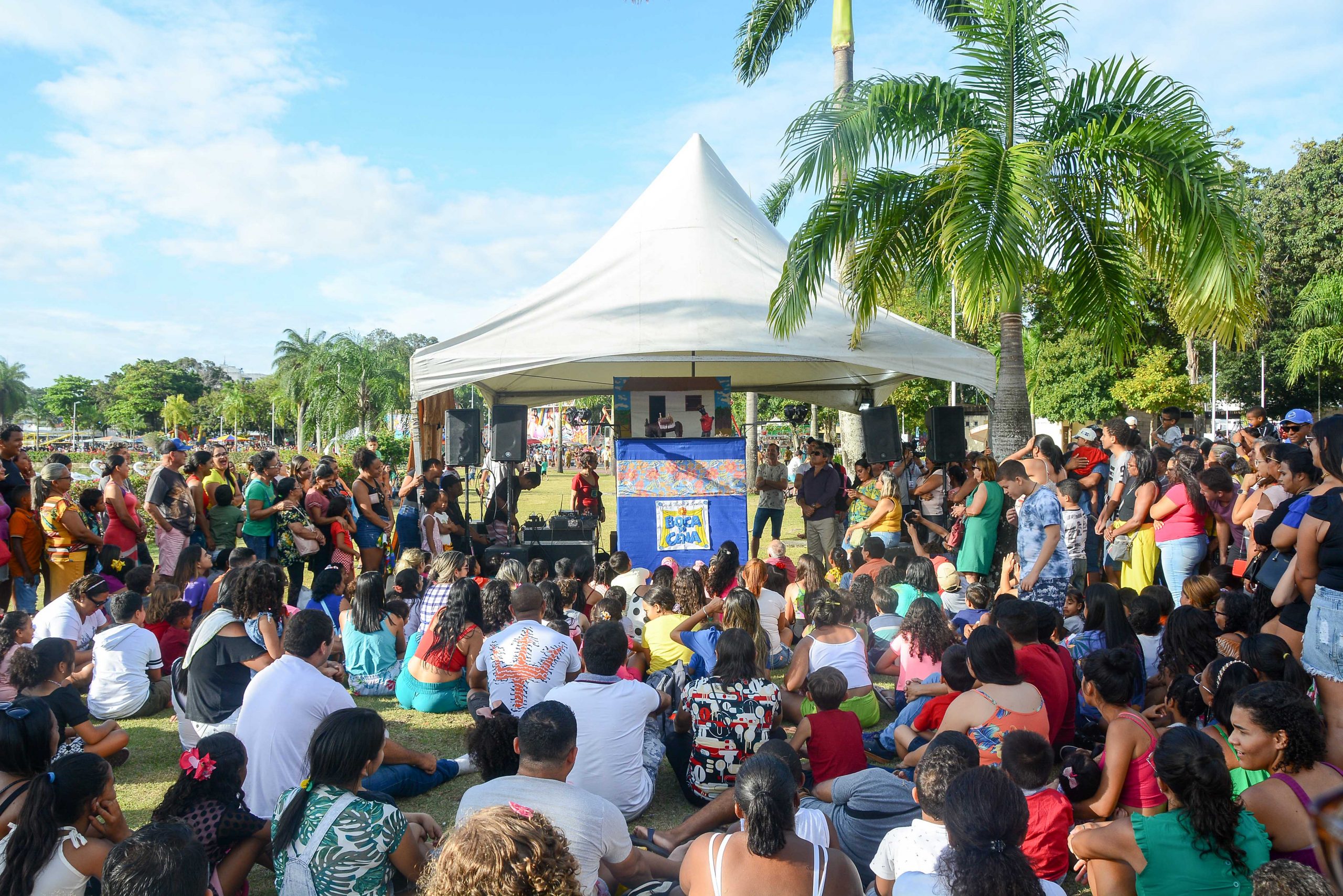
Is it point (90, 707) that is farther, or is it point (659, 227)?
point (659, 227)

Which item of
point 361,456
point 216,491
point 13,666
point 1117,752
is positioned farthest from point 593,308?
point 1117,752

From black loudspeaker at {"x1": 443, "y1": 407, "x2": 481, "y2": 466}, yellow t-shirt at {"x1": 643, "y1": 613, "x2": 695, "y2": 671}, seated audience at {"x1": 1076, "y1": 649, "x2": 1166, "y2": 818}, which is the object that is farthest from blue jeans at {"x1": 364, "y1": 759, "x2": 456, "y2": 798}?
black loudspeaker at {"x1": 443, "y1": 407, "x2": 481, "y2": 466}

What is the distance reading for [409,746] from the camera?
4941 millimetres

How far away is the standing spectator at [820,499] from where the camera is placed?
974cm

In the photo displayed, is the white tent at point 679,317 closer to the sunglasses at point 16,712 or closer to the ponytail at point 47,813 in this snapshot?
the sunglasses at point 16,712

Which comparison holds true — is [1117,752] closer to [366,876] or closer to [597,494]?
[366,876]

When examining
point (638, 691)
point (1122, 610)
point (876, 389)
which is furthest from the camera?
point (876, 389)

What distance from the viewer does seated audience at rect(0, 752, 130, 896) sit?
8.20 feet

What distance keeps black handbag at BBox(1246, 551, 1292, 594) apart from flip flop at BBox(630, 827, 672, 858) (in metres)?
3.14

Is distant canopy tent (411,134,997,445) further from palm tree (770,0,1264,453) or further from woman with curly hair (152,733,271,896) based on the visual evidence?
woman with curly hair (152,733,271,896)

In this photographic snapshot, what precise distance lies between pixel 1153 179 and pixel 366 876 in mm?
8216

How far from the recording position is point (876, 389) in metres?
12.8

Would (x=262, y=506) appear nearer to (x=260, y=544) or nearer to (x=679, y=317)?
(x=260, y=544)

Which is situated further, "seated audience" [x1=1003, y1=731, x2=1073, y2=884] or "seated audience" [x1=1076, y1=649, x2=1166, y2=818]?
"seated audience" [x1=1076, y1=649, x2=1166, y2=818]
